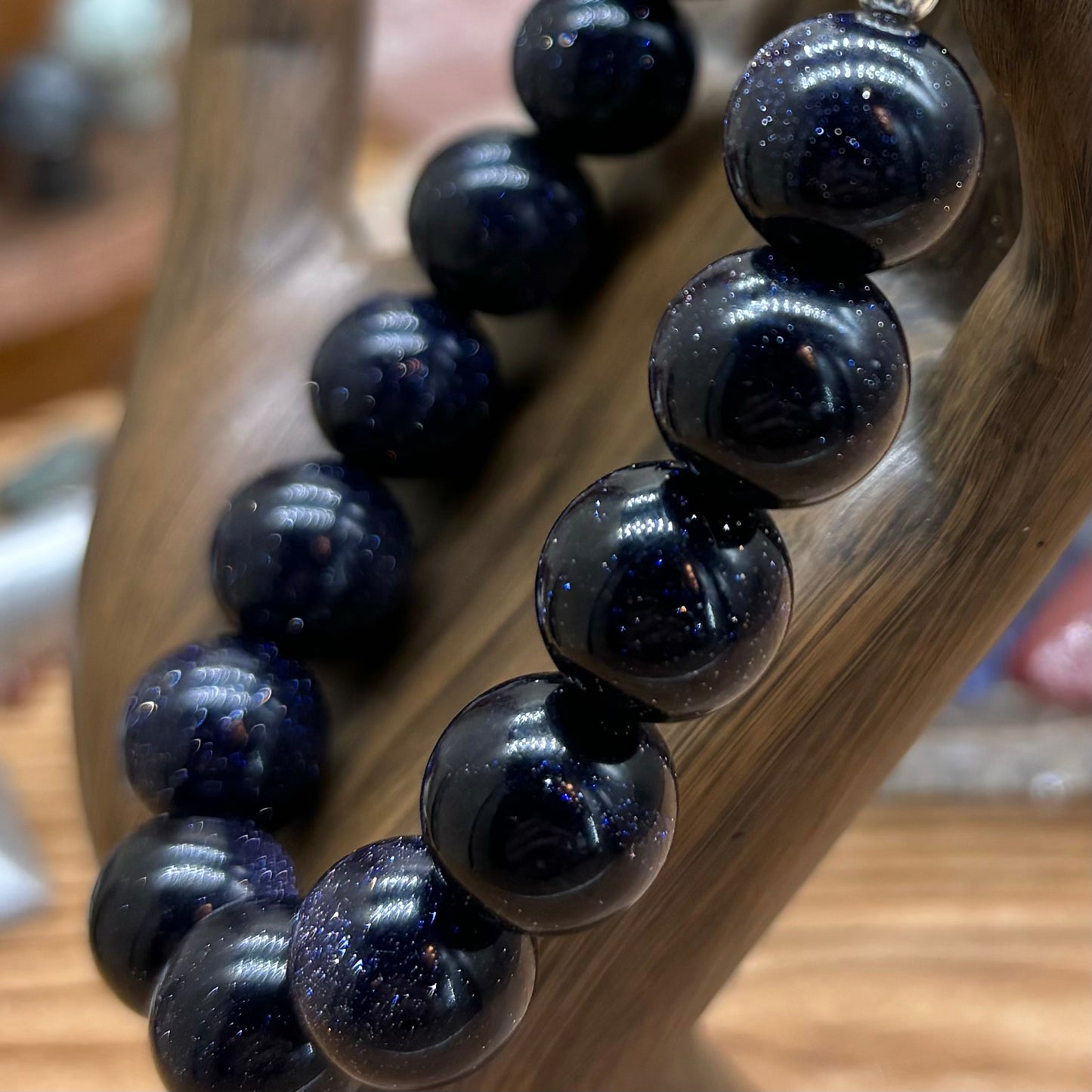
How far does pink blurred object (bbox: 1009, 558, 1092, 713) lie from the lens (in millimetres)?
631

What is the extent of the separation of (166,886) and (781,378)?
23cm

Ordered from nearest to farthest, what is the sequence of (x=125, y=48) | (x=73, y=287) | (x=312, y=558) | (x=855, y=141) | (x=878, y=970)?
(x=855, y=141) < (x=312, y=558) < (x=878, y=970) < (x=73, y=287) < (x=125, y=48)

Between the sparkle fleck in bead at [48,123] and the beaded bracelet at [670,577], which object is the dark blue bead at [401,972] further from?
the sparkle fleck in bead at [48,123]

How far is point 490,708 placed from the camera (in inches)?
12.7

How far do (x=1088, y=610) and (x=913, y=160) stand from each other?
1.36ft

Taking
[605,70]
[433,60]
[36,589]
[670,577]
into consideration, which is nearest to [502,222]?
[605,70]

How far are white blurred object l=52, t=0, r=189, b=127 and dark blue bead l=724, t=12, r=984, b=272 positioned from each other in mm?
896

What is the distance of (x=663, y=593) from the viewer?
1.00 ft

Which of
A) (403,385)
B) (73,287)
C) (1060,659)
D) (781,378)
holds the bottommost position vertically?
(73,287)

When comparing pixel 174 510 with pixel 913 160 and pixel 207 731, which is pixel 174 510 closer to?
pixel 207 731

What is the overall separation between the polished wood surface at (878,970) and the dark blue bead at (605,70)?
0.32 m

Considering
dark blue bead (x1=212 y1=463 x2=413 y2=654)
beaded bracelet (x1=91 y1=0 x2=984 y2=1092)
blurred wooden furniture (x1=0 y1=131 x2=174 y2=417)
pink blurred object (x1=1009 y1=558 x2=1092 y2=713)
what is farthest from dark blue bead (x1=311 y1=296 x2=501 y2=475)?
blurred wooden furniture (x1=0 y1=131 x2=174 y2=417)

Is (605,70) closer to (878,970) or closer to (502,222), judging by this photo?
(502,222)

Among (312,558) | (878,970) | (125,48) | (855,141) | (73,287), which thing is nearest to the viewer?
(855,141)
